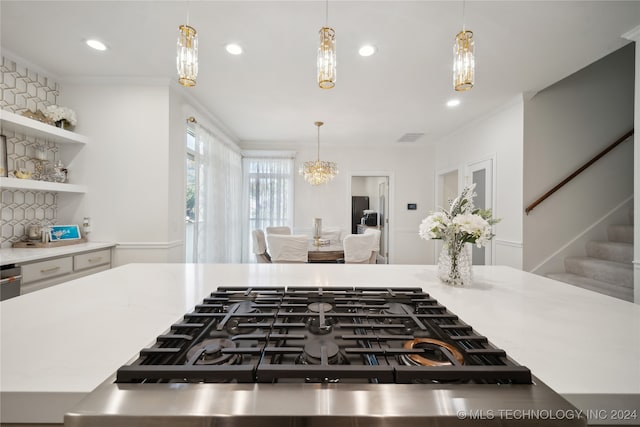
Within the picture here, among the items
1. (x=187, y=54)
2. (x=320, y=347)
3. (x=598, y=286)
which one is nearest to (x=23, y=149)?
(x=187, y=54)

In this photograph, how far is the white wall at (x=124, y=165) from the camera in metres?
2.83

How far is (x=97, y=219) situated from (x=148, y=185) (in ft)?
2.16

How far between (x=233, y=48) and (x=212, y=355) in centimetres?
255

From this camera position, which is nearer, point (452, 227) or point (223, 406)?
point (223, 406)

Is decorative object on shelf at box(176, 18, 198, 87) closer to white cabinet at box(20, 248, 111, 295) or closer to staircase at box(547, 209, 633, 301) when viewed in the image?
white cabinet at box(20, 248, 111, 295)

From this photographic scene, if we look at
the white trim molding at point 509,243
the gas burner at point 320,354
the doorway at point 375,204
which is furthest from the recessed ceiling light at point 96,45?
the white trim molding at point 509,243

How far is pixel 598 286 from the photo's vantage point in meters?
2.64

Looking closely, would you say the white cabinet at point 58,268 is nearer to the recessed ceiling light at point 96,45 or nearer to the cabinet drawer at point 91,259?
the cabinet drawer at point 91,259

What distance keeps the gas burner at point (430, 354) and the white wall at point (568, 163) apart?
3.46 m

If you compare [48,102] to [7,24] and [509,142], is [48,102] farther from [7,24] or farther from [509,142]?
[509,142]

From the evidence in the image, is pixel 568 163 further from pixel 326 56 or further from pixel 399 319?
pixel 399 319

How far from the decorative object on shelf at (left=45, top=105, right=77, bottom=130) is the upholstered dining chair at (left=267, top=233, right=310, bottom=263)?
236cm

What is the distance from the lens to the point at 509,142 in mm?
3459

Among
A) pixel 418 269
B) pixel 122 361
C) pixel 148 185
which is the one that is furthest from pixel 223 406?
pixel 148 185
